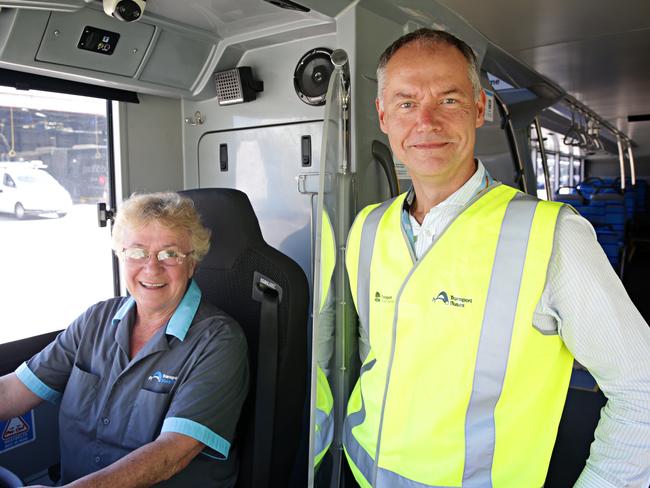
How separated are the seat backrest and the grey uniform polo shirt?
135 mm

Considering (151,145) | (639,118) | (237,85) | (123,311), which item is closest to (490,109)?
(237,85)

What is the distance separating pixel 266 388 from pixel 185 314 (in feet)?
1.26

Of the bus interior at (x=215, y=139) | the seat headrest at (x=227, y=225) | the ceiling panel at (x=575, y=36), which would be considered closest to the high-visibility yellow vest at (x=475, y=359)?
the bus interior at (x=215, y=139)

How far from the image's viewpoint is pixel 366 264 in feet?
4.71

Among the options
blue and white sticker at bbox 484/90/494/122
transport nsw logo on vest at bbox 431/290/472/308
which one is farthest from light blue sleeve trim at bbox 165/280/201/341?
blue and white sticker at bbox 484/90/494/122

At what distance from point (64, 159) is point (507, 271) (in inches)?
83.4

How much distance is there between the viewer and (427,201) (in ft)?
4.45

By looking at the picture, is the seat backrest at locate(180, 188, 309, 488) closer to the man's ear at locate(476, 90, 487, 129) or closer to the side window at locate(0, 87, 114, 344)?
the side window at locate(0, 87, 114, 344)

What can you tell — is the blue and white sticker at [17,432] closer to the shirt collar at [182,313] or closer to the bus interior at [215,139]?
the bus interior at [215,139]

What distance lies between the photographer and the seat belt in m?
1.87

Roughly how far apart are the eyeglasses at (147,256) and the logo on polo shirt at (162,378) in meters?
0.37

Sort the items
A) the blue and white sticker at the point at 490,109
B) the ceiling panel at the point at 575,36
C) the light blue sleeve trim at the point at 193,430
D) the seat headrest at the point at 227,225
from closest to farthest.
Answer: the light blue sleeve trim at the point at 193,430, the seat headrest at the point at 227,225, the ceiling panel at the point at 575,36, the blue and white sticker at the point at 490,109

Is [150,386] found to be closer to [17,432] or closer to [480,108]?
[17,432]

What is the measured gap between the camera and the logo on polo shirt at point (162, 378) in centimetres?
174
